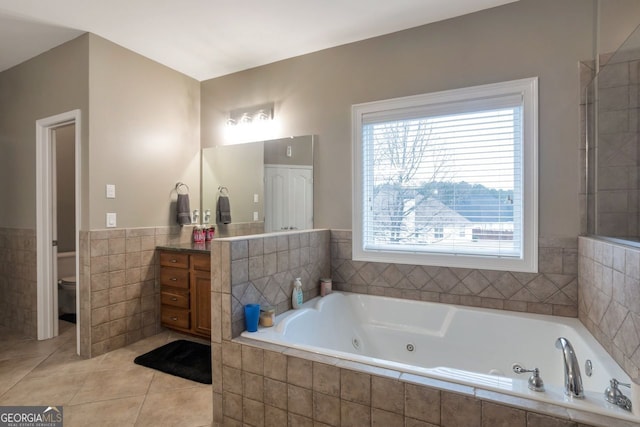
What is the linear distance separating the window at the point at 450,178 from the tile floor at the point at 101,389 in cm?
159

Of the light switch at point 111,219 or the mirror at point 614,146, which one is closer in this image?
the mirror at point 614,146

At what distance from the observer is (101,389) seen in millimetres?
2203

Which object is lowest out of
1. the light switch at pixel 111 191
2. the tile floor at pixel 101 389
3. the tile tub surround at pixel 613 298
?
the tile floor at pixel 101 389

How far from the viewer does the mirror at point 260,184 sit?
3014 mm

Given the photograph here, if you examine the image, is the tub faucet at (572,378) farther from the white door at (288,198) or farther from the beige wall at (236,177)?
the beige wall at (236,177)

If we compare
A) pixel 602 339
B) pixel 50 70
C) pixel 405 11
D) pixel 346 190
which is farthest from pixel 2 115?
pixel 602 339

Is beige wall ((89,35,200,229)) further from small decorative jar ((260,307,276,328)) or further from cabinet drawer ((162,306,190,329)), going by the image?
small decorative jar ((260,307,276,328))

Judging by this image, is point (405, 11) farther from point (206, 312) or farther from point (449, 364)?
point (206, 312)

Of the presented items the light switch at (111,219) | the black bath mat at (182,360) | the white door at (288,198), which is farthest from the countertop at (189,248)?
the black bath mat at (182,360)

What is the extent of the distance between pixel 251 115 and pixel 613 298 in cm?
303

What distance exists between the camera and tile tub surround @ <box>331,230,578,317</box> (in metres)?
2.15

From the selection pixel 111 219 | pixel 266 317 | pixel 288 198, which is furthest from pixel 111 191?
pixel 266 317

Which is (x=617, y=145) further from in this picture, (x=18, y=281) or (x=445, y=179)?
(x=18, y=281)

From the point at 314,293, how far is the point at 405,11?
2.19 metres
